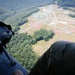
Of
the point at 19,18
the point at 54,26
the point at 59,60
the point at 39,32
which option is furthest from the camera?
the point at 19,18

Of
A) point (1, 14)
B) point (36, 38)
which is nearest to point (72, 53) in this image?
point (36, 38)

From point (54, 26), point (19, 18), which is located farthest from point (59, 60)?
point (19, 18)

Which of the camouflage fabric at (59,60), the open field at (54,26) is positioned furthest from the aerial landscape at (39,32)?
the camouflage fabric at (59,60)

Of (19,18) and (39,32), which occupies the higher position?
(39,32)

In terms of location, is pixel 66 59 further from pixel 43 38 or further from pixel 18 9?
pixel 18 9

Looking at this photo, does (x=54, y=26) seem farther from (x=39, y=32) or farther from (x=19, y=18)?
(x=19, y=18)

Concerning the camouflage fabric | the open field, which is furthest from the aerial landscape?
the camouflage fabric

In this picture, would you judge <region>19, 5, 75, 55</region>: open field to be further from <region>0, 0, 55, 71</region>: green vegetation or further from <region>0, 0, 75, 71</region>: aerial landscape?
<region>0, 0, 55, 71</region>: green vegetation

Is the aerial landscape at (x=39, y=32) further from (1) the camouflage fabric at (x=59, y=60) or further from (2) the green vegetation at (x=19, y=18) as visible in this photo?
(1) the camouflage fabric at (x=59, y=60)
